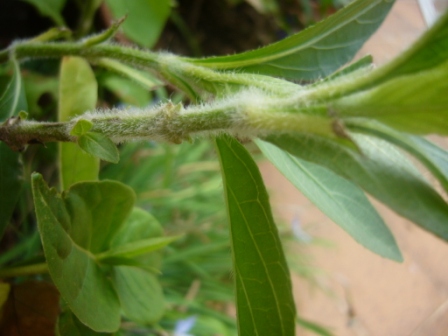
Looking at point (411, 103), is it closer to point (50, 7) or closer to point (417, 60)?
point (417, 60)

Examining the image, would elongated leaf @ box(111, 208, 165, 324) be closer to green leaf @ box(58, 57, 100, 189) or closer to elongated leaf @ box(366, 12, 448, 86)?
green leaf @ box(58, 57, 100, 189)

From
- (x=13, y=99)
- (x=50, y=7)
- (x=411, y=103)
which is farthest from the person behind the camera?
(x=50, y=7)

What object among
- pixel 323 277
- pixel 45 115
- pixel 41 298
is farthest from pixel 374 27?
pixel 323 277

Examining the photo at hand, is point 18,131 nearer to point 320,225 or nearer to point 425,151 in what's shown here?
point 425,151

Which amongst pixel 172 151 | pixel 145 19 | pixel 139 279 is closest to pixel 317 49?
pixel 139 279

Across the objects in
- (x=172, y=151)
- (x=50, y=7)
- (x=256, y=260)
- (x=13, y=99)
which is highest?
(x=50, y=7)
